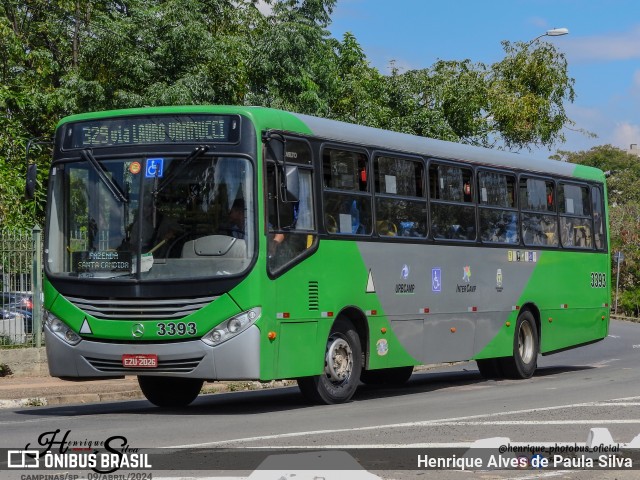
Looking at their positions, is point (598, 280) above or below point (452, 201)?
below

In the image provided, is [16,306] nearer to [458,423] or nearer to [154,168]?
[154,168]

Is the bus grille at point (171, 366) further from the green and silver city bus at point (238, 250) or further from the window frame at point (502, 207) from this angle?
the window frame at point (502, 207)

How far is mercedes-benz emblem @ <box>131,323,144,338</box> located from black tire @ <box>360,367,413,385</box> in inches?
234

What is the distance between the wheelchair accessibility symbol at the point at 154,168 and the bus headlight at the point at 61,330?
1.91 m

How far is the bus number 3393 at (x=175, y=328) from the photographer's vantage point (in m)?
13.1

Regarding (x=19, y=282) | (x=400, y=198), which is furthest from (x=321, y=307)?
(x=19, y=282)

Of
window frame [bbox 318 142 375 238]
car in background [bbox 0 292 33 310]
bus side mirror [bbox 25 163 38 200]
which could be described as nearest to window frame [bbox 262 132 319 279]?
window frame [bbox 318 142 375 238]

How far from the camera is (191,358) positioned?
13086 mm

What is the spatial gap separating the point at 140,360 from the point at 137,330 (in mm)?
320

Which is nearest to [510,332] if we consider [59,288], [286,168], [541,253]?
[541,253]

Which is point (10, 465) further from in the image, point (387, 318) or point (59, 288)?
point (387, 318)

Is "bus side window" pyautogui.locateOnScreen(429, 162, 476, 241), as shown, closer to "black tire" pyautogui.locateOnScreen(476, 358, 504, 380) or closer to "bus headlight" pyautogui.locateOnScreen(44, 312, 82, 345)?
"black tire" pyautogui.locateOnScreen(476, 358, 504, 380)

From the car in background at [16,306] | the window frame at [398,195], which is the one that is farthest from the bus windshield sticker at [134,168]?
the car in background at [16,306]

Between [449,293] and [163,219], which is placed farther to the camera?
[449,293]
